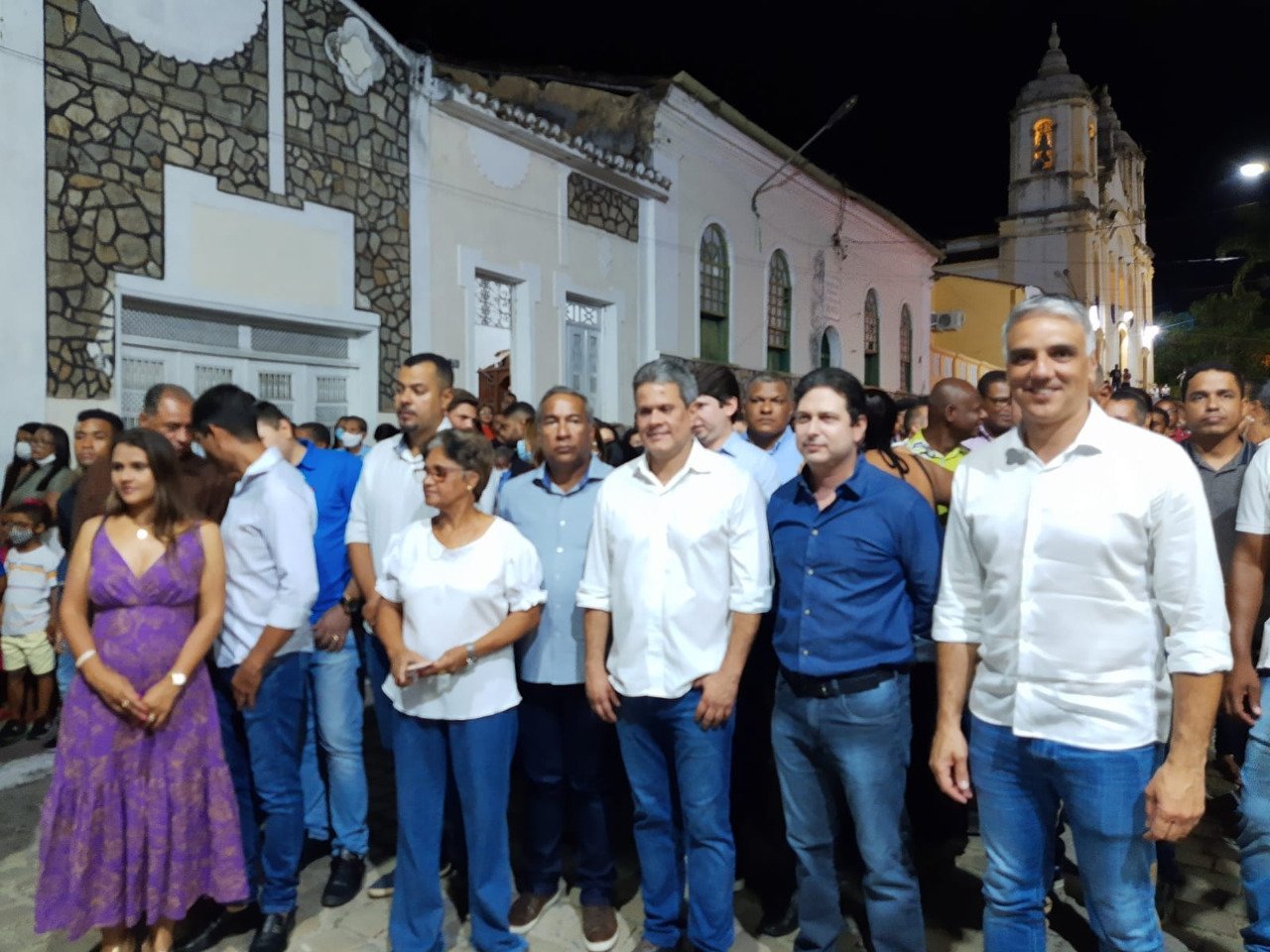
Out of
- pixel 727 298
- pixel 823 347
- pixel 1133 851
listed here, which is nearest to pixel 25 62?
pixel 1133 851

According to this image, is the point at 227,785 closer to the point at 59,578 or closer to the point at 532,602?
the point at 532,602

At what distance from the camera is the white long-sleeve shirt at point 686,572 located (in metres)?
2.96

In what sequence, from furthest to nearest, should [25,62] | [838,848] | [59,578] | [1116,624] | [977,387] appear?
[25,62], [59,578], [977,387], [838,848], [1116,624]

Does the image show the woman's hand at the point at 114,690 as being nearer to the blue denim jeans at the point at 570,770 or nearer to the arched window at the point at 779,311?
the blue denim jeans at the point at 570,770

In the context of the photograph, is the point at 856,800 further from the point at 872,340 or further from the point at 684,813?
the point at 872,340

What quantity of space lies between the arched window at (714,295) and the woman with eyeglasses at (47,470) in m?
10.5

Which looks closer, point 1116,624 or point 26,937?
point 1116,624

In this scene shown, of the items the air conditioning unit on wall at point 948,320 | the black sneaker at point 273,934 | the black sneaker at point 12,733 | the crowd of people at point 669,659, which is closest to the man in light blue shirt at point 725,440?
the crowd of people at point 669,659

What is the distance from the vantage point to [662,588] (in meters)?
2.99

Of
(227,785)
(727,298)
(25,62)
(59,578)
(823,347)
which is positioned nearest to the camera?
(227,785)

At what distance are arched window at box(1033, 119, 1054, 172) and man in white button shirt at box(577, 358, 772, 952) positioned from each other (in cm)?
4276

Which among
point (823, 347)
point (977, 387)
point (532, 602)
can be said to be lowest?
point (532, 602)

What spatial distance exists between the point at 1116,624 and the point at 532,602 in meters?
1.77

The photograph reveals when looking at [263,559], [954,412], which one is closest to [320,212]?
[263,559]
